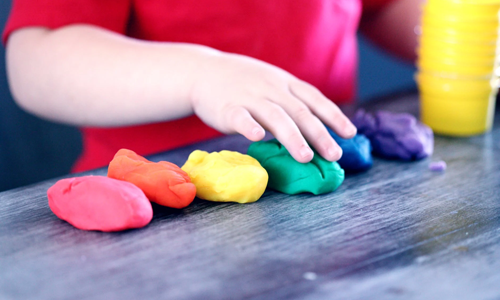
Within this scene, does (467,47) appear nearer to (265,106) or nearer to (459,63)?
(459,63)

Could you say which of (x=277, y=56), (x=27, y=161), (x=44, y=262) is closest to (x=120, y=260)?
(x=44, y=262)

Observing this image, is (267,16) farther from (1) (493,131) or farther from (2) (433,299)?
(2) (433,299)

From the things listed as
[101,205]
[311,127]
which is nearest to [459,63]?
[311,127]

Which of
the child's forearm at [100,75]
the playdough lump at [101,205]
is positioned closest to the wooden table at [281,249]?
the playdough lump at [101,205]

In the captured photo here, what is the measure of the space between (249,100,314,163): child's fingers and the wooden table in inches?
1.8

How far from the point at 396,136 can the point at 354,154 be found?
92 millimetres

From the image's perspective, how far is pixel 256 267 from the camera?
15.3 inches

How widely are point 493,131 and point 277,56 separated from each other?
364 millimetres

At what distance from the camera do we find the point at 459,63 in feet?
2.36

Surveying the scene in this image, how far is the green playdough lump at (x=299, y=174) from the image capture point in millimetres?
519

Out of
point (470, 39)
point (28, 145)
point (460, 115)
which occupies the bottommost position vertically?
point (28, 145)

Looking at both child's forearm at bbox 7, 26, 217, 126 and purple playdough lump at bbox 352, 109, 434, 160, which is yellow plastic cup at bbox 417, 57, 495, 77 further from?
child's forearm at bbox 7, 26, 217, 126

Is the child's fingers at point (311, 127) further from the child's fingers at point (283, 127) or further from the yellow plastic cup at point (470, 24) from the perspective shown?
the yellow plastic cup at point (470, 24)

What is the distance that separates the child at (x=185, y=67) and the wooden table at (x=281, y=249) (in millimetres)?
80
